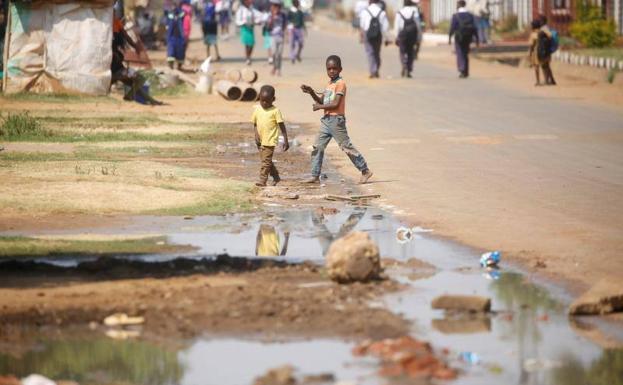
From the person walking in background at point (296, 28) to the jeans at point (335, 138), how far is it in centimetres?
2434

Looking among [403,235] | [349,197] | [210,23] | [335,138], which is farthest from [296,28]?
[403,235]

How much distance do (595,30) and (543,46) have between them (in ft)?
24.8

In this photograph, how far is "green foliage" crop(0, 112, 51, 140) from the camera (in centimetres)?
2167

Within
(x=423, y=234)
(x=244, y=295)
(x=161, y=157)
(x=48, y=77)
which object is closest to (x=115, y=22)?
(x=48, y=77)

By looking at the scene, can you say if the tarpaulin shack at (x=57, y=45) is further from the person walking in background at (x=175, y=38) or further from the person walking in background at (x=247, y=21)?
the person walking in background at (x=247, y=21)

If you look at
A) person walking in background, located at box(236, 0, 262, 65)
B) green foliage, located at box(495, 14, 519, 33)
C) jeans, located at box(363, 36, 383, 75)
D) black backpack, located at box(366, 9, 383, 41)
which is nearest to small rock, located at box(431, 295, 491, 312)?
black backpack, located at box(366, 9, 383, 41)

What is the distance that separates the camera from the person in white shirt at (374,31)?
113 feet

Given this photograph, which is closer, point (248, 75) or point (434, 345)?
point (434, 345)

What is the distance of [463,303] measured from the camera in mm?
9586

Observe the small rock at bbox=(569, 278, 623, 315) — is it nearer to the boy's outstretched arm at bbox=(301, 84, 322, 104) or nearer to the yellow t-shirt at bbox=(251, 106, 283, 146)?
the boy's outstretched arm at bbox=(301, 84, 322, 104)

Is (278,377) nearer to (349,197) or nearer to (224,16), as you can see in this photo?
(349,197)

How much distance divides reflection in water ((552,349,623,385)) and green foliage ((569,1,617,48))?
3196cm

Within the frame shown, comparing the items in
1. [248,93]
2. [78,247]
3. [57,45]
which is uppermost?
[57,45]

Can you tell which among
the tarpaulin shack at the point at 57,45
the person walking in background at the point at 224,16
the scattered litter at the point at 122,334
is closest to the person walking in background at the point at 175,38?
the tarpaulin shack at the point at 57,45
